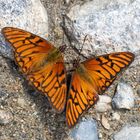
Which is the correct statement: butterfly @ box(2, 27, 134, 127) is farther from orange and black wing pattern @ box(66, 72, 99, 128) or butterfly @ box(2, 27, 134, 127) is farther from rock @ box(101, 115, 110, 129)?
rock @ box(101, 115, 110, 129)

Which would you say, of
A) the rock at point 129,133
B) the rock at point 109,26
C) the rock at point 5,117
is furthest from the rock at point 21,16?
the rock at point 129,133

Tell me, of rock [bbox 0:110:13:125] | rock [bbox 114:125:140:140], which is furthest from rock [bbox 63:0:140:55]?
rock [bbox 0:110:13:125]

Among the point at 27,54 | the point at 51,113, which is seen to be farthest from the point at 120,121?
the point at 27,54

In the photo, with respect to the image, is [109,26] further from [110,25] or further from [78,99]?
[78,99]

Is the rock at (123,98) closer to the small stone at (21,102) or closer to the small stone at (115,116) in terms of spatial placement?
the small stone at (115,116)

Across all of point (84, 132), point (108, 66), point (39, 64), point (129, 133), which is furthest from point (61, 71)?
point (129, 133)

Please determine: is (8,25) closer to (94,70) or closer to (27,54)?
(27,54)
